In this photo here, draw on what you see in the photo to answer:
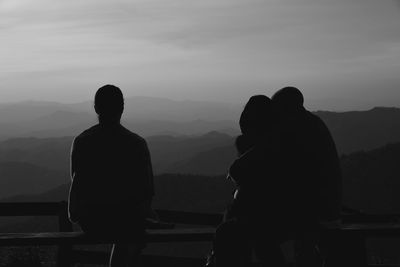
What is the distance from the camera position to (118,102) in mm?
4734

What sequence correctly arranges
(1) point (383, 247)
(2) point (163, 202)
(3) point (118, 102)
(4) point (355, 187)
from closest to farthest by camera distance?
(3) point (118, 102), (1) point (383, 247), (4) point (355, 187), (2) point (163, 202)

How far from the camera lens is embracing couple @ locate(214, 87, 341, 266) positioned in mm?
4355

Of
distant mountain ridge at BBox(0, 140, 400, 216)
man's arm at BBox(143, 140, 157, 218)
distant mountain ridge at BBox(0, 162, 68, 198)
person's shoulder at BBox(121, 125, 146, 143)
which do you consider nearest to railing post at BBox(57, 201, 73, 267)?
man's arm at BBox(143, 140, 157, 218)

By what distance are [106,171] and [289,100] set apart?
5.43 feet

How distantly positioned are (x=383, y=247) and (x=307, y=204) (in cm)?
5313

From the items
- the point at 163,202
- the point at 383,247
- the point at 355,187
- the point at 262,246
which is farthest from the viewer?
the point at 163,202

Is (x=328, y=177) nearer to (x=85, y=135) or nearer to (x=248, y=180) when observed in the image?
(x=248, y=180)

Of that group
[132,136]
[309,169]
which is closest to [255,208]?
[309,169]

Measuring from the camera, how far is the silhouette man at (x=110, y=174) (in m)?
4.72

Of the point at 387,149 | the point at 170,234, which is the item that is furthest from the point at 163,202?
the point at 170,234

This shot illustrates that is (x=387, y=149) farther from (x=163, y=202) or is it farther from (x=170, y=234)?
(x=170, y=234)

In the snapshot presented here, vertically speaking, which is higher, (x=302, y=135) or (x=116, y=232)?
(x=302, y=135)

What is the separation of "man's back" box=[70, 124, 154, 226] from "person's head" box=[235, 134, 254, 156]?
81 centimetres

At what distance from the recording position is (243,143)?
4.72m
